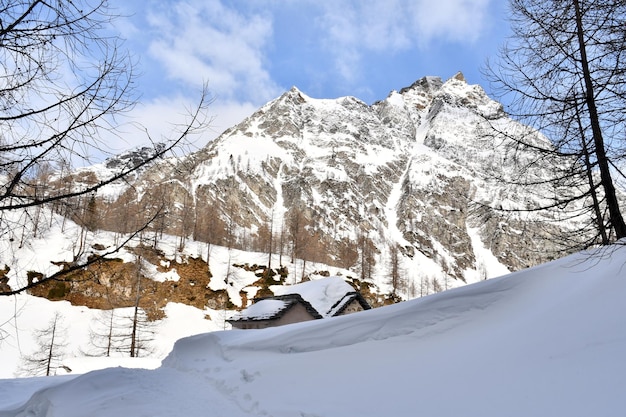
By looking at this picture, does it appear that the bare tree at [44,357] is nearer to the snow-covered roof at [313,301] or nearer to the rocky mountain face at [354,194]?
the snow-covered roof at [313,301]

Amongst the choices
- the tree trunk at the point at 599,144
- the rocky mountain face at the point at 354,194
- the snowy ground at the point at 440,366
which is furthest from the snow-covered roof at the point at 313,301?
the rocky mountain face at the point at 354,194

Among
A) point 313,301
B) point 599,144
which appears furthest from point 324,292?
point 599,144

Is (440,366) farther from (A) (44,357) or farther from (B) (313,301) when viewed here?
(A) (44,357)

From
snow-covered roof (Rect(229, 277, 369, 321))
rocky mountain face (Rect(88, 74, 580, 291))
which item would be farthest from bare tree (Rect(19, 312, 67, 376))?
rocky mountain face (Rect(88, 74, 580, 291))

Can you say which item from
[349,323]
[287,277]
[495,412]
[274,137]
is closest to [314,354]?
[349,323]

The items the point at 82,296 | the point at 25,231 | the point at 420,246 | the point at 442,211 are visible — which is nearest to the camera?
the point at 25,231

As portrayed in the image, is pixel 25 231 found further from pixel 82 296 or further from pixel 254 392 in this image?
pixel 82 296

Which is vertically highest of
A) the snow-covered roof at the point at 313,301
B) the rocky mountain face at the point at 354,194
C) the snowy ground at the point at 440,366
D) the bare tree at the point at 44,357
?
the rocky mountain face at the point at 354,194

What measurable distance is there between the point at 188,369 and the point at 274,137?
150 metres

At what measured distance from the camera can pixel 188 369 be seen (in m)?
8.57

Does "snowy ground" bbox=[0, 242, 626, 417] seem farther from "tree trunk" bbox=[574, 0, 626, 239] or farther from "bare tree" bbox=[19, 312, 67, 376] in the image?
"bare tree" bbox=[19, 312, 67, 376]

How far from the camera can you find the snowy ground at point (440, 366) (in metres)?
3.29

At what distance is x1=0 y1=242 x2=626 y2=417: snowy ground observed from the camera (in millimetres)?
3295

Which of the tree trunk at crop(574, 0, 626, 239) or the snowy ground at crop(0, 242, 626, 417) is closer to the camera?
the snowy ground at crop(0, 242, 626, 417)
